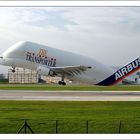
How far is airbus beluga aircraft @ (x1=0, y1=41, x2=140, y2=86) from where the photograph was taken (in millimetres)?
65500

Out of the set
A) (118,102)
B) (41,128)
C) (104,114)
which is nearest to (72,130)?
(41,128)

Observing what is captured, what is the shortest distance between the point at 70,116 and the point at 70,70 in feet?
119

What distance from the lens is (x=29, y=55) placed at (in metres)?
65.3

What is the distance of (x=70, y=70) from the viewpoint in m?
66.8

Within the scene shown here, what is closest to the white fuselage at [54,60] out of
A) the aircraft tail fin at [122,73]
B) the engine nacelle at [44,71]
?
the aircraft tail fin at [122,73]

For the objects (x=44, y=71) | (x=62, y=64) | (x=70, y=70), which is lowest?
(x=44, y=71)

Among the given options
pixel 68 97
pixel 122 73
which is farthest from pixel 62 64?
pixel 68 97

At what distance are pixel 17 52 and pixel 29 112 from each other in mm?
34099

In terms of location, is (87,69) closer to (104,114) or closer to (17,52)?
(17,52)

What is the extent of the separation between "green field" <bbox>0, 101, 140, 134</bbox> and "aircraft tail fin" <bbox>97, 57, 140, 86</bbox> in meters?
27.1

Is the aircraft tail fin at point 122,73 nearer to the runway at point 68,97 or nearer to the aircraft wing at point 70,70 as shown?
the aircraft wing at point 70,70

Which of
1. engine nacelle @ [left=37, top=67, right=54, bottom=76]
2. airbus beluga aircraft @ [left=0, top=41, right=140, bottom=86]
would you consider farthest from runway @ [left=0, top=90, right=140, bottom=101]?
airbus beluga aircraft @ [left=0, top=41, right=140, bottom=86]

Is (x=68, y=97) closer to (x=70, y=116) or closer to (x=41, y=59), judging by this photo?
(x=70, y=116)

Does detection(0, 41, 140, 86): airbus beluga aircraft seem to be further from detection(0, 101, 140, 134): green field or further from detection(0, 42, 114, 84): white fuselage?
detection(0, 101, 140, 134): green field
